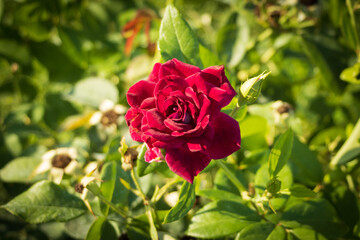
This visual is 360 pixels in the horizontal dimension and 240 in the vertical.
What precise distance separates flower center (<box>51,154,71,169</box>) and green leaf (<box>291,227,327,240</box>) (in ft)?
1.54

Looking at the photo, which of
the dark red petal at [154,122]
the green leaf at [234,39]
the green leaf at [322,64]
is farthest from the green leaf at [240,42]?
the dark red petal at [154,122]

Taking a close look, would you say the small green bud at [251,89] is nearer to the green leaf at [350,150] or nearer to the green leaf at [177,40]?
the green leaf at [177,40]

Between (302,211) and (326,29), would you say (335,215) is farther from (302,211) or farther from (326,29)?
(326,29)

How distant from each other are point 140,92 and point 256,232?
11.6 inches

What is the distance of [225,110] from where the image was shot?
0.44 meters

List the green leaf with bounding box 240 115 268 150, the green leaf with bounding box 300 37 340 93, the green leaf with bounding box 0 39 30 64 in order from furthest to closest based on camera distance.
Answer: the green leaf with bounding box 0 39 30 64
the green leaf with bounding box 300 37 340 93
the green leaf with bounding box 240 115 268 150

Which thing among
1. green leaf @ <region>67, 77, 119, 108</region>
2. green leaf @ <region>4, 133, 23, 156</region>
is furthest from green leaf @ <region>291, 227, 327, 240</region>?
green leaf @ <region>4, 133, 23, 156</region>

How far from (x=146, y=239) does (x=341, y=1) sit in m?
0.72

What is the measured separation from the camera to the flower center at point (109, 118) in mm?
750

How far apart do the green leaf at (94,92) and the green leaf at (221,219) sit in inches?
16.4

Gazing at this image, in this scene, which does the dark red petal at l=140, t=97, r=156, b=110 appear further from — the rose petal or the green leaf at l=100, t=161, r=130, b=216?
the green leaf at l=100, t=161, r=130, b=216

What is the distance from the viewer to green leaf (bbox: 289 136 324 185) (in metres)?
0.61

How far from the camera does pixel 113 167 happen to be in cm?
54

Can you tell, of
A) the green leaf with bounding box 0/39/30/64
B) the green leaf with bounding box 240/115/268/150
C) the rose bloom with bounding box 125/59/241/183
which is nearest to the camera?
the rose bloom with bounding box 125/59/241/183
